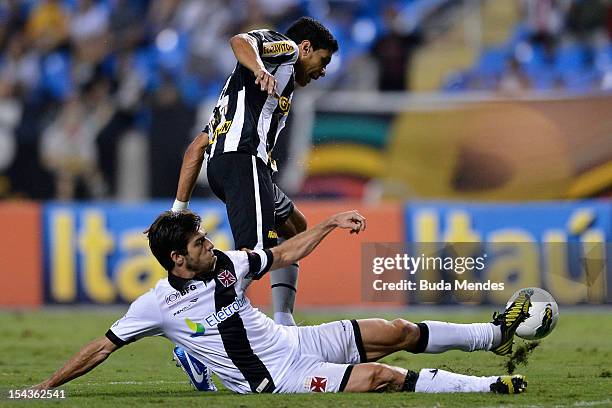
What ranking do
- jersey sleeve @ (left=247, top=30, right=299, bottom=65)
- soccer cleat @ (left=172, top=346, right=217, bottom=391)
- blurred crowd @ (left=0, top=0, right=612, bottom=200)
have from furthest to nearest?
blurred crowd @ (left=0, top=0, right=612, bottom=200), jersey sleeve @ (left=247, top=30, right=299, bottom=65), soccer cleat @ (left=172, top=346, right=217, bottom=391)

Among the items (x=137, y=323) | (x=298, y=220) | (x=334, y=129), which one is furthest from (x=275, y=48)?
(x=334, y=129)

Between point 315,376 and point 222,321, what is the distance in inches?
22.9

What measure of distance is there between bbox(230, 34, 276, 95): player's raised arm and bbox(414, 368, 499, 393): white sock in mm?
1813

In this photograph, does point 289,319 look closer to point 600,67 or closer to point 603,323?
point 603,323

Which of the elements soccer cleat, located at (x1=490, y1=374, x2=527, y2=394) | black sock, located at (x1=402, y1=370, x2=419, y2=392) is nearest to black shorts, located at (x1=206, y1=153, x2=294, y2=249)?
black sock, located at (x1=402, y1=370, x2=419, y2=392)

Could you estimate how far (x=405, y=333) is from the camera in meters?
6.21

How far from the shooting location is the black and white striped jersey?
7.10m

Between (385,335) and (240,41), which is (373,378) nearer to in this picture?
(385,335)

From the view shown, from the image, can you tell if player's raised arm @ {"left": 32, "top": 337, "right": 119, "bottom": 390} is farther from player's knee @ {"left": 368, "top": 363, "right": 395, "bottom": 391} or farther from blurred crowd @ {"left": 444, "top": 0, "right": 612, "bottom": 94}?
blurred crowd @ {"left": 444, "top": 0, "right": 612, "bottom": 94}

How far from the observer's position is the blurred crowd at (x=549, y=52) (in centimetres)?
1515

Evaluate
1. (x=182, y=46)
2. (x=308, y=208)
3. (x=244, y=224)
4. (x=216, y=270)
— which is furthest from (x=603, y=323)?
(x=182, y=46)

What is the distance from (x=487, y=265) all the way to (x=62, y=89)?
8.81m

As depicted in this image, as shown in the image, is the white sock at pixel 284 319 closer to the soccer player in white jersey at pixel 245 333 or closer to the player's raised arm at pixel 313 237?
the soccer player in white jersey at pixel 245 333

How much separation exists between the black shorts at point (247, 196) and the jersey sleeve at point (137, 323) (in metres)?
0.99
